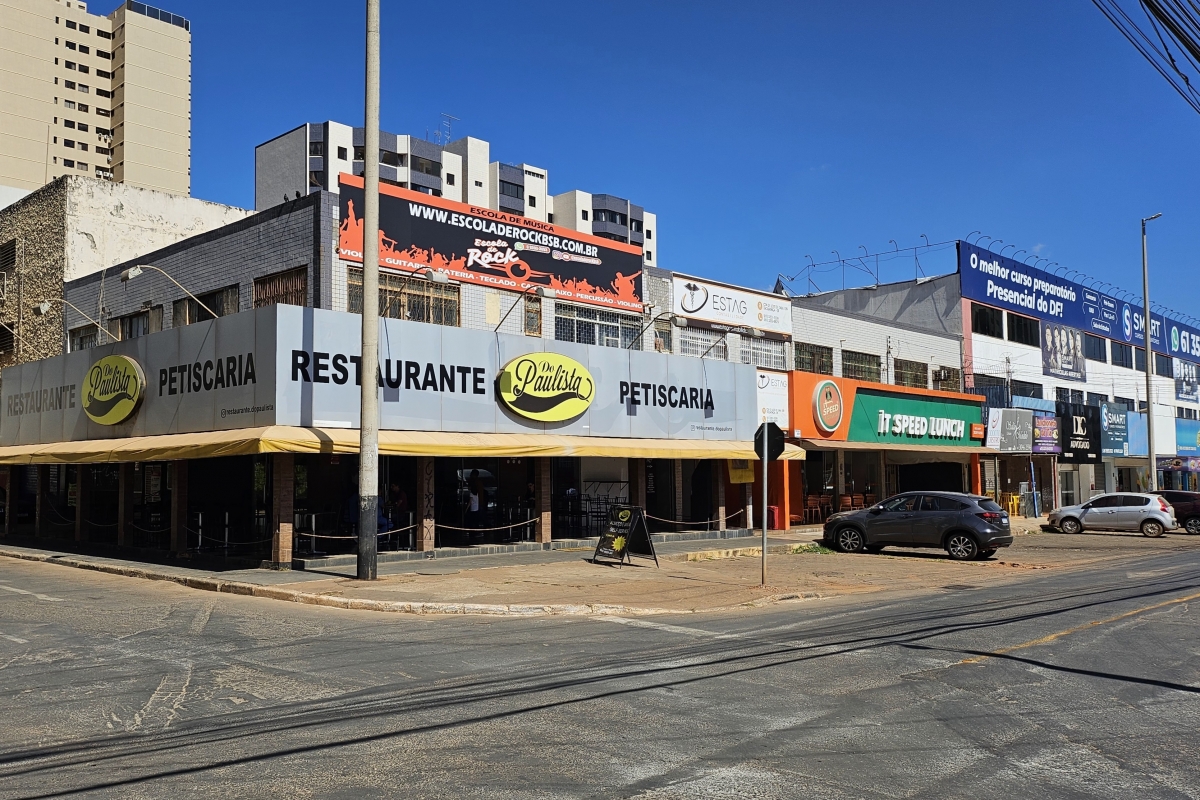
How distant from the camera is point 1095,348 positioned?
53.8m

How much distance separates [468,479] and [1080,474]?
37709 millimetres

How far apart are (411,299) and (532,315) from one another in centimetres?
347

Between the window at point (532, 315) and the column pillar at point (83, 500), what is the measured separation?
487 inches

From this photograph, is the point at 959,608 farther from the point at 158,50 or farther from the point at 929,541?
the point at 158,50

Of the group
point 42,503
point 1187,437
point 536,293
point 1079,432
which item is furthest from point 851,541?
point 1187,437

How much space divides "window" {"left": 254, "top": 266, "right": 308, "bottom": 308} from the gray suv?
557 inches

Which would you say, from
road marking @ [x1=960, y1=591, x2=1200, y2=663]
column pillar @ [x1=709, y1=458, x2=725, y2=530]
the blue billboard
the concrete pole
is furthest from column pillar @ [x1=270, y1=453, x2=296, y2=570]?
the blue billboard

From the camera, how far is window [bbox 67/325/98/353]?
2842 centimetres

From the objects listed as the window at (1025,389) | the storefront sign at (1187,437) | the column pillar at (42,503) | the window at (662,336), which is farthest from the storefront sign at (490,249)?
the storefront sign at (1187,437)

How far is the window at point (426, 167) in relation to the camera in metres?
90.6

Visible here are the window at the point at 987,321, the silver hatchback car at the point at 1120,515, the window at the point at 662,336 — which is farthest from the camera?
the window at the point at 987,321

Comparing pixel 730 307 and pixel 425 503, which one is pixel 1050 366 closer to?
pixel 730 307

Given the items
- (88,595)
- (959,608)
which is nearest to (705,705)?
(959,608)

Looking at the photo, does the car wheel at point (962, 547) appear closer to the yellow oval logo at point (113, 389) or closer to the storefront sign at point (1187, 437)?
the yellow oval logo at point (113, 389)
